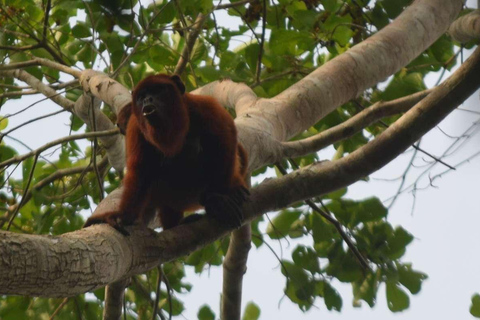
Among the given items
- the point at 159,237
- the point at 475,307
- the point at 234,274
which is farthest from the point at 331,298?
the point at 159,237

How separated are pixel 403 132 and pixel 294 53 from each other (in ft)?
8.07

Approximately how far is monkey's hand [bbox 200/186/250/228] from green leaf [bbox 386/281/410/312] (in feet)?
4.29

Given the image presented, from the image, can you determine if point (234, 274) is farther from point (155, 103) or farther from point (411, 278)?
point (155, 103)

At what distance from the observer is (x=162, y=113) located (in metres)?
3.44

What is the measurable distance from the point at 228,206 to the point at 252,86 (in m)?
1.72

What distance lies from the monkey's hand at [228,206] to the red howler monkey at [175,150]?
2 cm

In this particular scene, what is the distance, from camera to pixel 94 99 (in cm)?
362

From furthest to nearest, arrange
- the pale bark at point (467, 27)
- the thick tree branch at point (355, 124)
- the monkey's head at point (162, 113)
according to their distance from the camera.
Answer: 1. the monkey's head at point (162, 113)
2. the thick tree branch at point (355, 124)
3. the pale bark at point (467, 27)

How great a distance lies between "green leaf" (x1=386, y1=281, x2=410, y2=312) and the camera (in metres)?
3.82

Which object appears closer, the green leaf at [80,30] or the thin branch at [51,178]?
the thin branch at [51,178]

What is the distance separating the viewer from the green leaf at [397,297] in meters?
3.82

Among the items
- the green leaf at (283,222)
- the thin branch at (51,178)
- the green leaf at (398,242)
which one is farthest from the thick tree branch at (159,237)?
the green leaf at (283,222)

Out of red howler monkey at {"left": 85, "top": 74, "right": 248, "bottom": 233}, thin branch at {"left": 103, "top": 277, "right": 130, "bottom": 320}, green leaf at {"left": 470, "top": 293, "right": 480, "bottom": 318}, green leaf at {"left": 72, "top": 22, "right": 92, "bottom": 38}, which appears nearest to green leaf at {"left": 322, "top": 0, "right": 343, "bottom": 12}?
red howler monkey at {"left": 85, "top": 74, "right": 248, "bottom": 233}

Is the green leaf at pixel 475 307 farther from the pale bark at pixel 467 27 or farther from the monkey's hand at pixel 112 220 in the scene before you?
the monkey's hand at pixel 112 220
